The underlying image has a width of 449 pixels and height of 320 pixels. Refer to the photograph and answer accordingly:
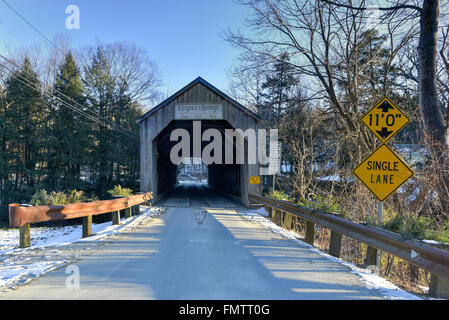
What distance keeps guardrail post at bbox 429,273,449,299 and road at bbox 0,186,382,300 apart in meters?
0.63

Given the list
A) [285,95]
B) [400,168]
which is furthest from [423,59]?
[285,95]

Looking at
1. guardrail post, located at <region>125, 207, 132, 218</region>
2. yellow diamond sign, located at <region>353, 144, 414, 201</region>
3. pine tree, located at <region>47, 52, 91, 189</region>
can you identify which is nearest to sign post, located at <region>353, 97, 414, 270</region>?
yellow diamond sign, located at <region>353, 144, 414, 201</region>

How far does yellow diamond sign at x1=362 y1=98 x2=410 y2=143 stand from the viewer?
15.4 feet

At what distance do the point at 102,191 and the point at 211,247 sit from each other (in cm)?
2149

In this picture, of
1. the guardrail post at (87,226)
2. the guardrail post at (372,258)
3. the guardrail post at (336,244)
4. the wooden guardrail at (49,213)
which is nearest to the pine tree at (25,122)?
the wooden guardrail at (49,213)

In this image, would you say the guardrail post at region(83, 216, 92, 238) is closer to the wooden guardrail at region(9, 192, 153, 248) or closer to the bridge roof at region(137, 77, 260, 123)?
the wooden guardrail at region(9, 192, 153, 248)

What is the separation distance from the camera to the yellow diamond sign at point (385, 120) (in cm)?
468

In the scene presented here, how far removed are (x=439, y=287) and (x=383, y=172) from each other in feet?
6.69

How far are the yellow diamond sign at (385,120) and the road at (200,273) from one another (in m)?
2.46

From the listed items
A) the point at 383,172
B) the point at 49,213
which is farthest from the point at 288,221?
the point at 49,213

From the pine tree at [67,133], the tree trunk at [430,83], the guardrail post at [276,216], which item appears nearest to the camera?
the tree trunk at [430,83]

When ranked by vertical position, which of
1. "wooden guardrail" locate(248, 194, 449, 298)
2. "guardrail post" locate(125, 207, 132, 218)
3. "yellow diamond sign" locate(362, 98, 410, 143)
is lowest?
"guardrail post" locate(125, 207, 132, 218)

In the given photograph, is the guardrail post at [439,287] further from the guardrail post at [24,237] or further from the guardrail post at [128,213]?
the guardrail post at [128,213]

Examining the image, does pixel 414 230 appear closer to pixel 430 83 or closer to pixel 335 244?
pixel 335 244
